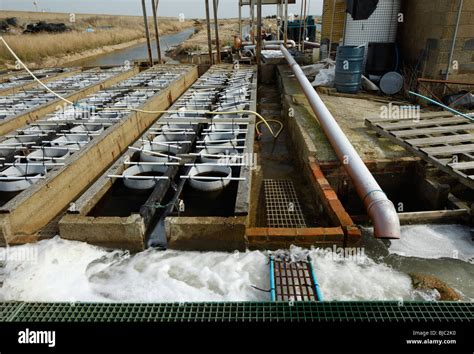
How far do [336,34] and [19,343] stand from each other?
54.0ft

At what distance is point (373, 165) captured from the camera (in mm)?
6707

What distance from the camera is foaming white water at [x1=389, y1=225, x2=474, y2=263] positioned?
5.07 m

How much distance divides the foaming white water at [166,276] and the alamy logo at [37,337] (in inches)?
47.5

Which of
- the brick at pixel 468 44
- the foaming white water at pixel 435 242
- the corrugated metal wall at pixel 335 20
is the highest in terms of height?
the corrugated metal wall at pixel 335 20

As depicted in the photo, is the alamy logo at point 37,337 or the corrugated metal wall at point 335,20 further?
the corrugated metal wall at point 335,20

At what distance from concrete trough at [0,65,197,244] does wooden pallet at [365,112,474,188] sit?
659cm

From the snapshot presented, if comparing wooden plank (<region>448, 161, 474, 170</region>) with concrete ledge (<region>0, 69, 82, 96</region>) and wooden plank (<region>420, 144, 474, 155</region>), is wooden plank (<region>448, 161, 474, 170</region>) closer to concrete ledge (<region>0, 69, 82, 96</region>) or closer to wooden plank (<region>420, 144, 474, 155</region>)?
wooden plank (<region>420, 144, 474, 155</region>)

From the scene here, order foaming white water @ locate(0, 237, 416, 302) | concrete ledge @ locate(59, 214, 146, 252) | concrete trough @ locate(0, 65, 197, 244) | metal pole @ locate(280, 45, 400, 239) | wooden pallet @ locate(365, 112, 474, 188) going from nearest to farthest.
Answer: foaming white water @ locate(0, 237, 416, 302), metal pole @ locate(280, 45, 400, 239), concrete ledge @ locate(59, 214, 146, 252), concrete trough @ locate(0, 65, 197, 244), wooden pallet @ locate(365, 112, 474, 188)

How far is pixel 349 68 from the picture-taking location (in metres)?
11.0

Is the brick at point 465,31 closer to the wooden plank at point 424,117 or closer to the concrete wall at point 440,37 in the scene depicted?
the concrete wall at point 440,37

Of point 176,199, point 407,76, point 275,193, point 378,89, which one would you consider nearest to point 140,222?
point 176,199

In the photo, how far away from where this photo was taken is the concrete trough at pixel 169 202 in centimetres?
525

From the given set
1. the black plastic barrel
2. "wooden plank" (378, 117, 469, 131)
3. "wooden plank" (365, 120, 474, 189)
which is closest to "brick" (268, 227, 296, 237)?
"wooden plank" (365, 120, 474, 189)

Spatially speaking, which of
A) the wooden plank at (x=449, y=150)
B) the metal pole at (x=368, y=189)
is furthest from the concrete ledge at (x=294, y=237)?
the wooden plank at (x=449, y=150)
